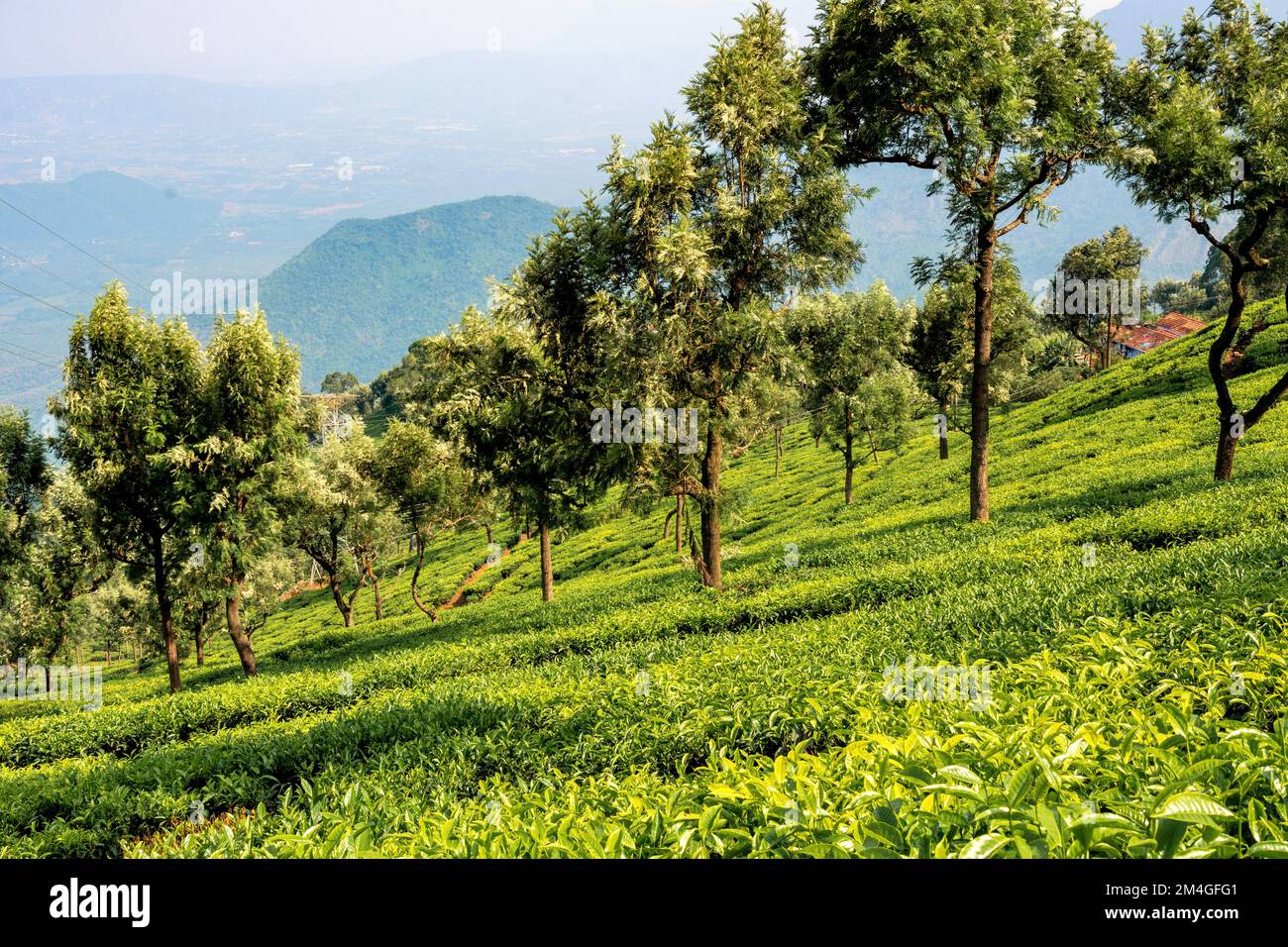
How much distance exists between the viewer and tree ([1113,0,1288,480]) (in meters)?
17.5

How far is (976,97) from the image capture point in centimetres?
1802

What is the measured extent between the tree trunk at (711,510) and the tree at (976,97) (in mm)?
7861

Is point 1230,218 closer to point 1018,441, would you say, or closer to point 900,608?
point 900,608

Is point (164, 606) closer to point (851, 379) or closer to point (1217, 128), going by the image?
point (851, 379)

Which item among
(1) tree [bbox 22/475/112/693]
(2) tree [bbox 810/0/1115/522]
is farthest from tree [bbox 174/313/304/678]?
(2) tree [bbox 810/0/1115/522]

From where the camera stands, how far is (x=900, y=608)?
12.8 metres

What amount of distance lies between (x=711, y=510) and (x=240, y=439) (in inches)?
700

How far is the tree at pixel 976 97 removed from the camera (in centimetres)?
1731

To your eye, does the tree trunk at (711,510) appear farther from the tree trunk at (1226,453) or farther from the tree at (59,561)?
the tree at (59,561)

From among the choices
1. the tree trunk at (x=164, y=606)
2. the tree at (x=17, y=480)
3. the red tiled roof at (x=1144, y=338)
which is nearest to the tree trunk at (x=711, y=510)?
the tree trunk at (x=164, y=606)

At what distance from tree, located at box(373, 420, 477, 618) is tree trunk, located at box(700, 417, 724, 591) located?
1950 centimetres

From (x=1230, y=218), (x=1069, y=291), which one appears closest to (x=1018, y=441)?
(x=1230, y=218)

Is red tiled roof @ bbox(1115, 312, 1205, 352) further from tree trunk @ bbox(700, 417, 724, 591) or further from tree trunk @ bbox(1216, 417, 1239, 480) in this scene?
tree trunk @ bbox(700, 417, 724, 591)

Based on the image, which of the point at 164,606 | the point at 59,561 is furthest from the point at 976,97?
the point at 59,561
